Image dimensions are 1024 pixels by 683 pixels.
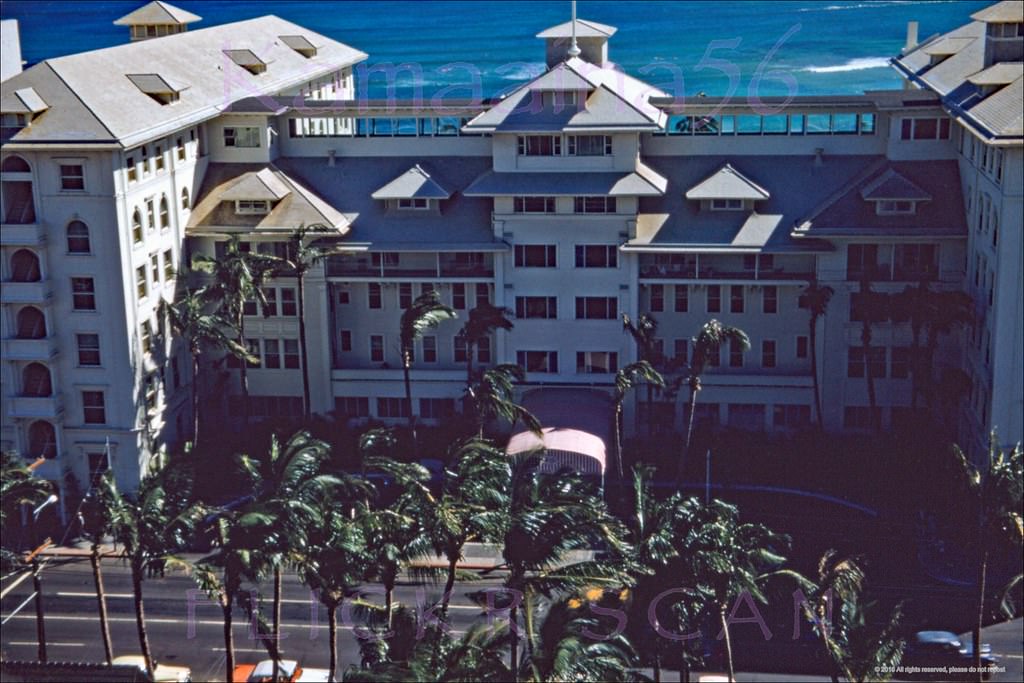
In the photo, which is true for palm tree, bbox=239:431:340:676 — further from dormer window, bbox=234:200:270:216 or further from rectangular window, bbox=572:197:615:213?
dormer window, bbox=234:200:270:216

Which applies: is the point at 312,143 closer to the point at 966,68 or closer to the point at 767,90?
A: the point at 966,68

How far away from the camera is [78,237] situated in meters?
68.3

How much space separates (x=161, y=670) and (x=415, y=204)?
29631 mm

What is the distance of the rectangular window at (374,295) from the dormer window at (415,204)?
14.3 feet

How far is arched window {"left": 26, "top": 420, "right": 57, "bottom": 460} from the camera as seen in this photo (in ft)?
231

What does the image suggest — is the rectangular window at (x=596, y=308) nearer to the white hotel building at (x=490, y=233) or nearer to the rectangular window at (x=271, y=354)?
the white hotel building at (x=490, y=233)

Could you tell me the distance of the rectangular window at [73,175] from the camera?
67.3 m

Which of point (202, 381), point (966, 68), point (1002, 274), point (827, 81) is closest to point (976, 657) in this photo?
point (1002, 274)

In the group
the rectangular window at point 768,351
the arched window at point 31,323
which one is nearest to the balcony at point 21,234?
the arched window at point 31,323

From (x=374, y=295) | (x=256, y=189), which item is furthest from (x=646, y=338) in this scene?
(x=256, y=189)

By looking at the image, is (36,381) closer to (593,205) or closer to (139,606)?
(139,606)

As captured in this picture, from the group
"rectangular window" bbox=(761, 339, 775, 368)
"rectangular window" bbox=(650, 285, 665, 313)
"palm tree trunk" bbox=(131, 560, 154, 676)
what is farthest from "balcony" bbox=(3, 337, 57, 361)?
"rectangular window" bbox=(761, 339, 775, 368)

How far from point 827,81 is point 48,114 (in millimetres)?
130938

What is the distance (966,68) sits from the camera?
7825 cm
